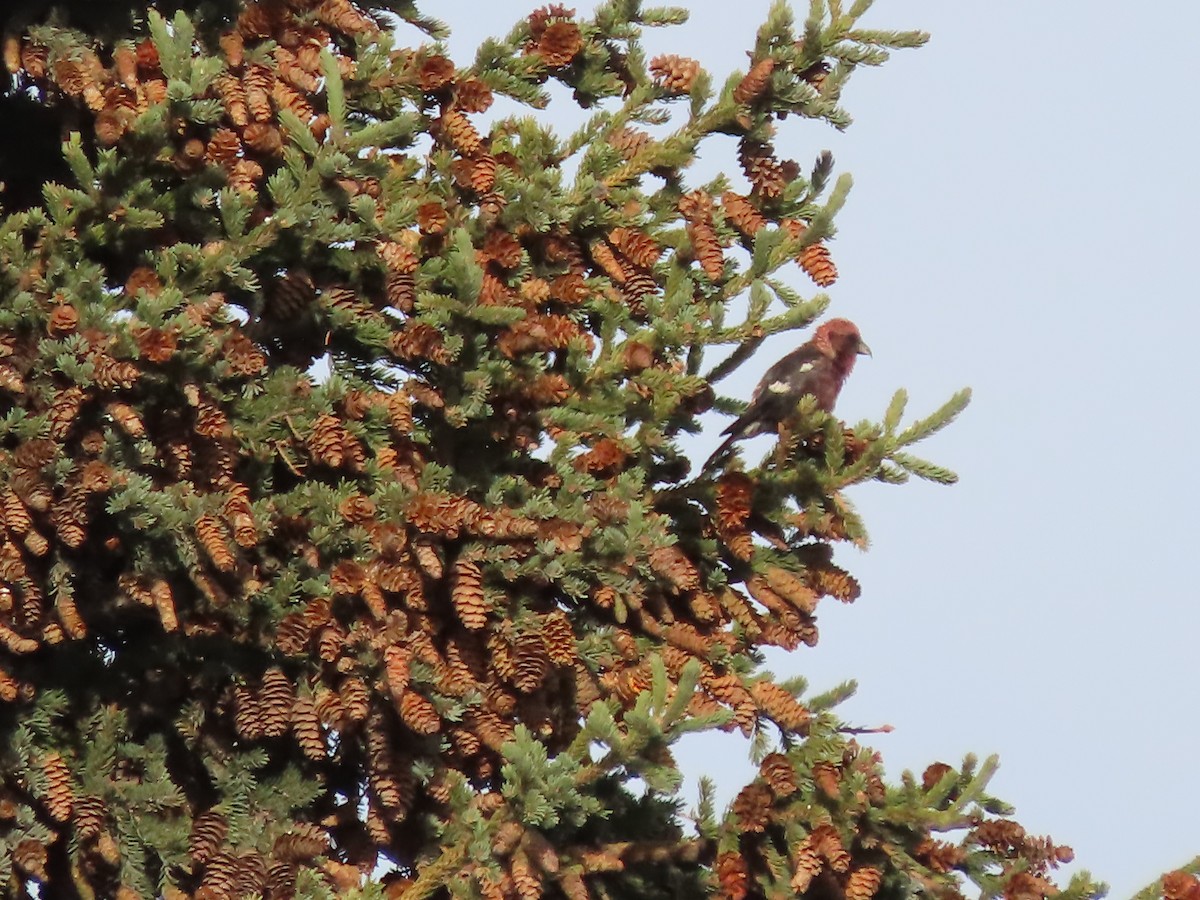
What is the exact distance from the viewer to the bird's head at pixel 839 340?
241 inches

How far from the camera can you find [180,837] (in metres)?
3.80

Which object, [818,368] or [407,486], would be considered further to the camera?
[818,368]

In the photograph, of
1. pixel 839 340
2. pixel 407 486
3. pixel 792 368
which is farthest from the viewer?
pixel 839 340

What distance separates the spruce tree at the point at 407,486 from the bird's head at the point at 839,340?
2.16 metres

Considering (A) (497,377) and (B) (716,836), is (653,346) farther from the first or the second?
(B) (716,836)

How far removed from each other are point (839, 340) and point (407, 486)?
2.99m

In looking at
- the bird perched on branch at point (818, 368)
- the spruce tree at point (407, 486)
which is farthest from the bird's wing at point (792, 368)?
the spruce tree at point (407, 486)

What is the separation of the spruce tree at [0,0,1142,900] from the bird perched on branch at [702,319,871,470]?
1375mm

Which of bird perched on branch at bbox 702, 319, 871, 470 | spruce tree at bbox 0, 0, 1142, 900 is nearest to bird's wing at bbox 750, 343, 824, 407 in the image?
bird perched on branch at bbox 702, 319, 871, 470

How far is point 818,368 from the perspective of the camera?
602 centimetres

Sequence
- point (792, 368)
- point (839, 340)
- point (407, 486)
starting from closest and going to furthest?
1. point (407, 486)
2. point (792, 368)
3. point (839, 340)

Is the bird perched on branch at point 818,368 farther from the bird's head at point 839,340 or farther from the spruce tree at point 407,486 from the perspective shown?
the spruce tree at point 407,486

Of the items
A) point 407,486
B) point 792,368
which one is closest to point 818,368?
point 792,368

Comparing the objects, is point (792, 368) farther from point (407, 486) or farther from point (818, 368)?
point (407, 486)
